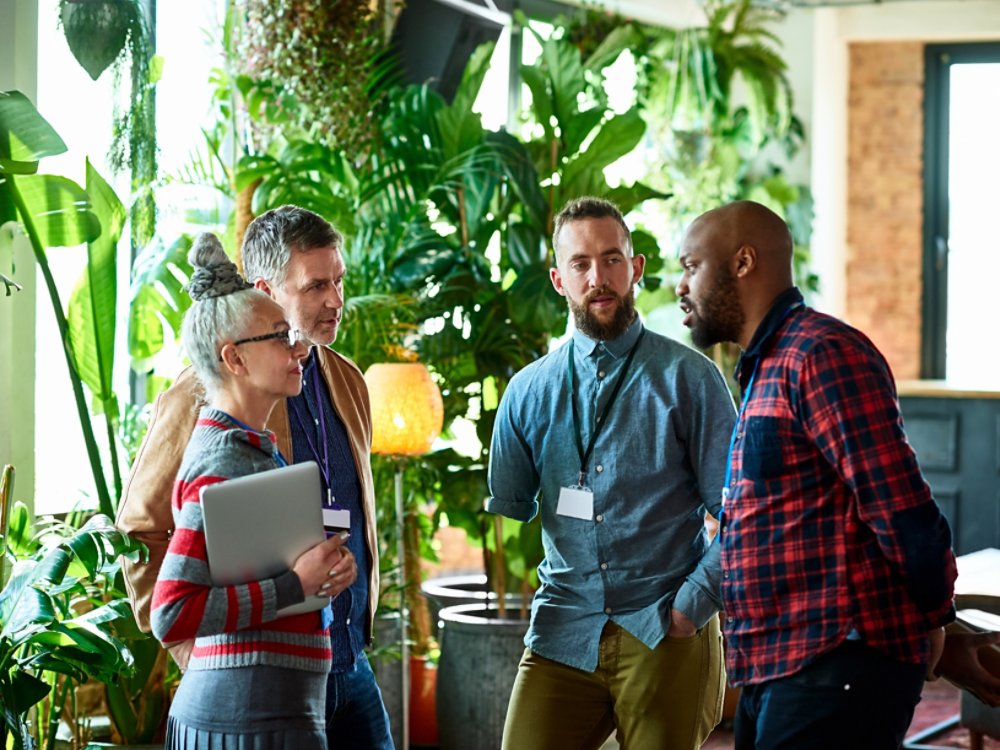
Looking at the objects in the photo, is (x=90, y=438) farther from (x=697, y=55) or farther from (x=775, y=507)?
(x=697, y=55)

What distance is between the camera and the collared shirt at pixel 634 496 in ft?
8.10

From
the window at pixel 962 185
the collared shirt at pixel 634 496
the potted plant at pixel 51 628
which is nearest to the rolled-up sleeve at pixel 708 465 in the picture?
the collared shirt at pixel 634 496

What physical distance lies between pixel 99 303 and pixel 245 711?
1.87 metres

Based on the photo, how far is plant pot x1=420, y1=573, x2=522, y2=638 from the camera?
4.86 metres

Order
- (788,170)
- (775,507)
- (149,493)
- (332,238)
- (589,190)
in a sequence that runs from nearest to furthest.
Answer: (775,507), (149,493), (332,238), (589,190), (788,170)

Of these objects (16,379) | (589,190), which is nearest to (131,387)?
(16,379)

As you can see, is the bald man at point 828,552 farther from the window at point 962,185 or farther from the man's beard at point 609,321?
the window at point 962,185

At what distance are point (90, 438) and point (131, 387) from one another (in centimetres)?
139

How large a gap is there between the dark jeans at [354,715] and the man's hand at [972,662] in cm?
98

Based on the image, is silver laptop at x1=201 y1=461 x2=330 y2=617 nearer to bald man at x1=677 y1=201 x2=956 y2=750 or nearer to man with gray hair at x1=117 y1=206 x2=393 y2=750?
man with gray hair at x1=117 y1=206 x2=393 y2=750

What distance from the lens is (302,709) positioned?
1.89m

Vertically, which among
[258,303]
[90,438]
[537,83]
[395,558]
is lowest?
[395,558]

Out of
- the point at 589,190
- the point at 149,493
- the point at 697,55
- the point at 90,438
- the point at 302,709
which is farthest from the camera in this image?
the point at 697,55

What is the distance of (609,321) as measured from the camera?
8.45 ft
